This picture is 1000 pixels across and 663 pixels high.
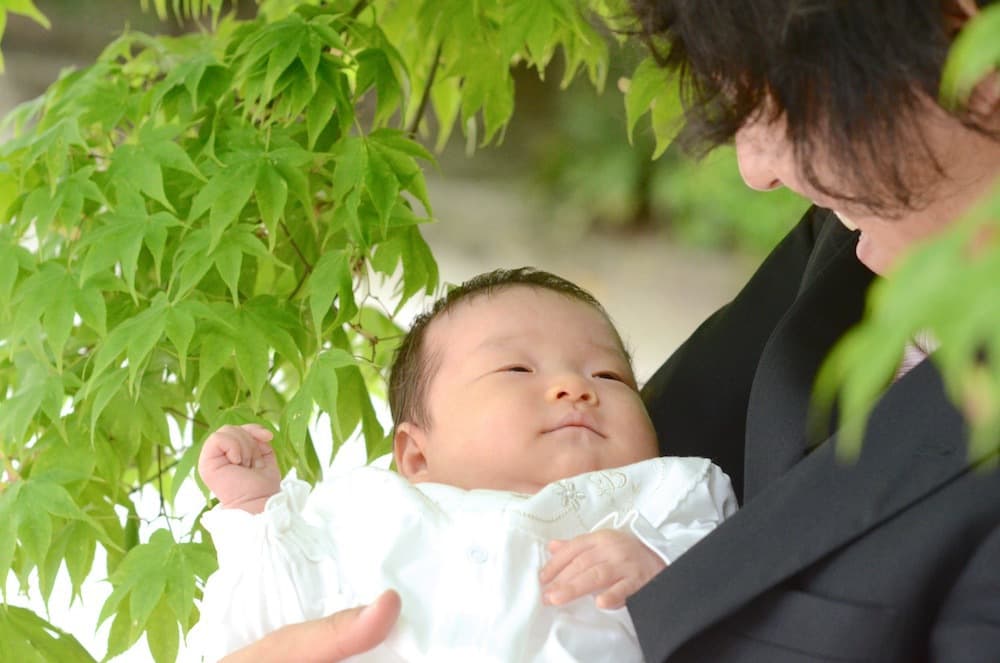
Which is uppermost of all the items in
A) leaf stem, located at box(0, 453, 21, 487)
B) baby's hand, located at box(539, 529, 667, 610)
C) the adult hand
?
leaf stem, located at box(0, 453, 21, 487)

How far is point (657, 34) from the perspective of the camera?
3.24ft

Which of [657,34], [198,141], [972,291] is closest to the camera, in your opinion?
[972,291]

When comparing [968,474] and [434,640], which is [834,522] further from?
[434,640]

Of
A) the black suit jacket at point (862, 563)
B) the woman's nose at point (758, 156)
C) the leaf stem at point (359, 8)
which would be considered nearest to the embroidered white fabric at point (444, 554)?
the black suit jacket at point (862, 563)

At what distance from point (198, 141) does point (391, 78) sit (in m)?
0.20

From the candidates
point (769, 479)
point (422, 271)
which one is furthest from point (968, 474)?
point (422, 271)

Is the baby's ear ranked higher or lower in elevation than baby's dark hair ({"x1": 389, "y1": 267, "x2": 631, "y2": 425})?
lower

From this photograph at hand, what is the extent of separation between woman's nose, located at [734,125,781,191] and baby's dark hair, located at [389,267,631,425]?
1.39 feet

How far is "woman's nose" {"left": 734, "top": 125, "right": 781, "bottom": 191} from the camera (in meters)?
0.92

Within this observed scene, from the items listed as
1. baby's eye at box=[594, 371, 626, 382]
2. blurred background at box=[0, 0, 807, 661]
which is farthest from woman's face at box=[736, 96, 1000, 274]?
blurred background at box=[0, 0, 807, 661]

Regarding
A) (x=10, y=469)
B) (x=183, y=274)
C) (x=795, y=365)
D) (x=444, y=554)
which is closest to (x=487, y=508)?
(x=444, y=554)

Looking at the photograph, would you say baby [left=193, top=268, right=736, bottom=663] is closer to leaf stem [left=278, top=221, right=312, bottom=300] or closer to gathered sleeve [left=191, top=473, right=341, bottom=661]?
gathered sleeve [left=191, top=473, right=341, bottom=661]

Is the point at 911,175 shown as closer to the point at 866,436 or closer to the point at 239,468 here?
the point at 866,436

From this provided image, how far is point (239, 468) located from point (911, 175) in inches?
23.4
